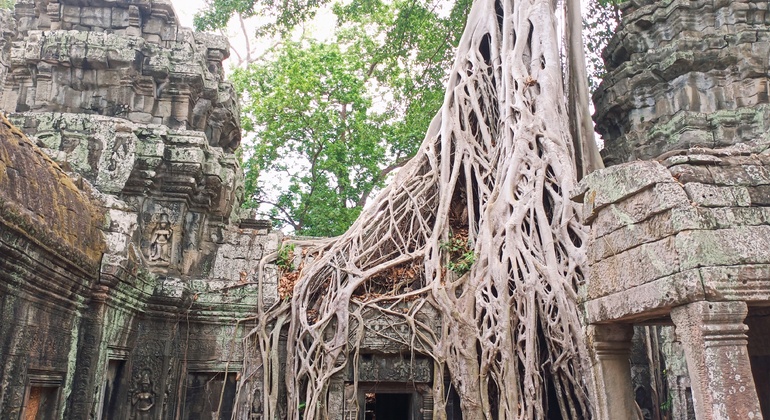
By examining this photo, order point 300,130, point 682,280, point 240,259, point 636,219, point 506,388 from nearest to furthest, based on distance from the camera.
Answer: point 682,280 < point 636,219 < point 506,388 < point 240,259 < point 300,130

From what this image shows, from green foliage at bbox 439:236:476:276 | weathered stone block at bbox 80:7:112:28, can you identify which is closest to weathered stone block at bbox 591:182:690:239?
green foliage at bbox 439:236:476:276

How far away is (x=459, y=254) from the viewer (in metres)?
5.88

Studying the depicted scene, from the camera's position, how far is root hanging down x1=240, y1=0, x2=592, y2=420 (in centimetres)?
480

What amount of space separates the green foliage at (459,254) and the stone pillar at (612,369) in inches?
90.4

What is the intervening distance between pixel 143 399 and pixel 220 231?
1.78 meters

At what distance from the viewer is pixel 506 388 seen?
464 centimetres

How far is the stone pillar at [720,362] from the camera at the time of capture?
2412 millimetres

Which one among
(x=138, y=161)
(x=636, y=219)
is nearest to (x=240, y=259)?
(x=138, y=161)

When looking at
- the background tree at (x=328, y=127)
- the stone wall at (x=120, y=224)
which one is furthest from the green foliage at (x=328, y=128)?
the stone wall at (x=120, y=224)

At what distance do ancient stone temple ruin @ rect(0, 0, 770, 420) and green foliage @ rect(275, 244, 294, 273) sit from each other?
0.17 m

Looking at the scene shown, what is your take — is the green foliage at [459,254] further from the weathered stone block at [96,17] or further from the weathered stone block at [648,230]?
the weathered stone block at [96,17]

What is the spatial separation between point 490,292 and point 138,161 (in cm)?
327

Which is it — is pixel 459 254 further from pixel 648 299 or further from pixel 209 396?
pixel 648 299

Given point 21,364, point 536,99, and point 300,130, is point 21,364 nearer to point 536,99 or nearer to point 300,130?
point 536,99
